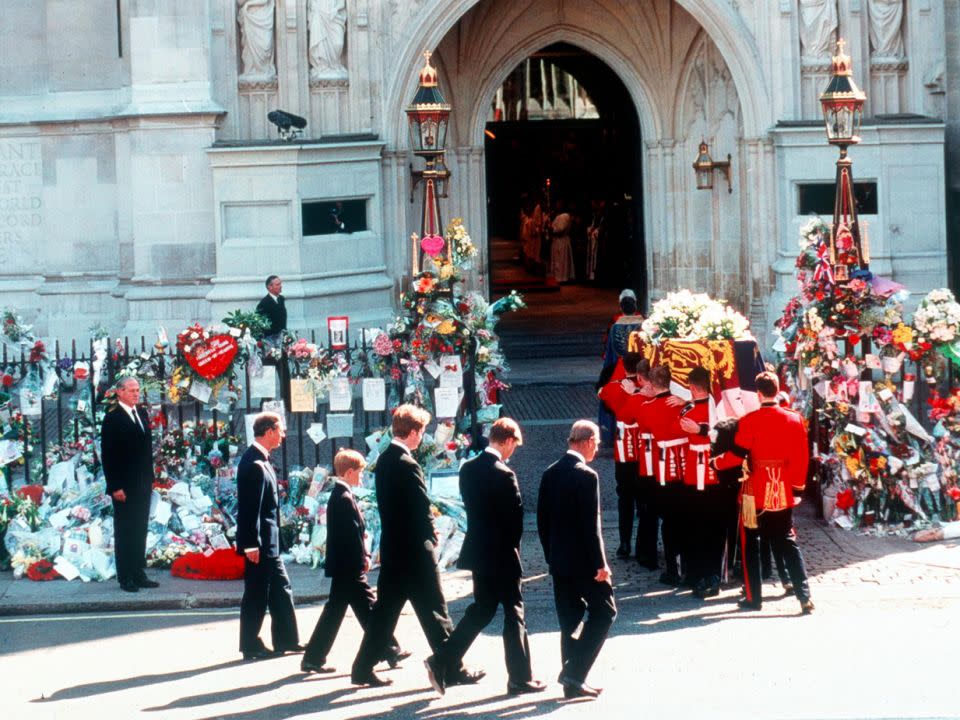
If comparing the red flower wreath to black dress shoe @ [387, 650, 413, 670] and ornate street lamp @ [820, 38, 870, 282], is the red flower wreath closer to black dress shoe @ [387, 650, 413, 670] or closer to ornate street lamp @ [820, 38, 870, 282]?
black dress shoe @ [387, 650, 413, 670]

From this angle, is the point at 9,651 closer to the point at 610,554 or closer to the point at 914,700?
the point at 610,554

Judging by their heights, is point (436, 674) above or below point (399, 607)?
below

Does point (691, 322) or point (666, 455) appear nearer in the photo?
point (666, 455)

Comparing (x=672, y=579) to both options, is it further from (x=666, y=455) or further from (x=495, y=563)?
(x=495, y=563)

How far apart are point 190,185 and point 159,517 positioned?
8.76 metres

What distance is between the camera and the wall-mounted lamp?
24109 mm

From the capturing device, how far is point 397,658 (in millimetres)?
11211

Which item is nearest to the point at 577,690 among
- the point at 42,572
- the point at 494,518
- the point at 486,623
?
the point at 486,623

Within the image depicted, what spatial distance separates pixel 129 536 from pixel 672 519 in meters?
3.94

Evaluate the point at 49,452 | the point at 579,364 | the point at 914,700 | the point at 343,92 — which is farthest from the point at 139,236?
the point at 914,700

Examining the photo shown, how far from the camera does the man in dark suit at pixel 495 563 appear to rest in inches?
409

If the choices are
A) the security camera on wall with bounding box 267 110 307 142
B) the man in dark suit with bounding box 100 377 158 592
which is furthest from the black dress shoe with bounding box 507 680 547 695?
the security camera on wall with bounding box 267 110 307 142

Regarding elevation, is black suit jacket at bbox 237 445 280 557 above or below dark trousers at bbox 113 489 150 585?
above

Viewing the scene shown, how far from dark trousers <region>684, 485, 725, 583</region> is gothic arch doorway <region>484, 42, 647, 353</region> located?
11833 mm
